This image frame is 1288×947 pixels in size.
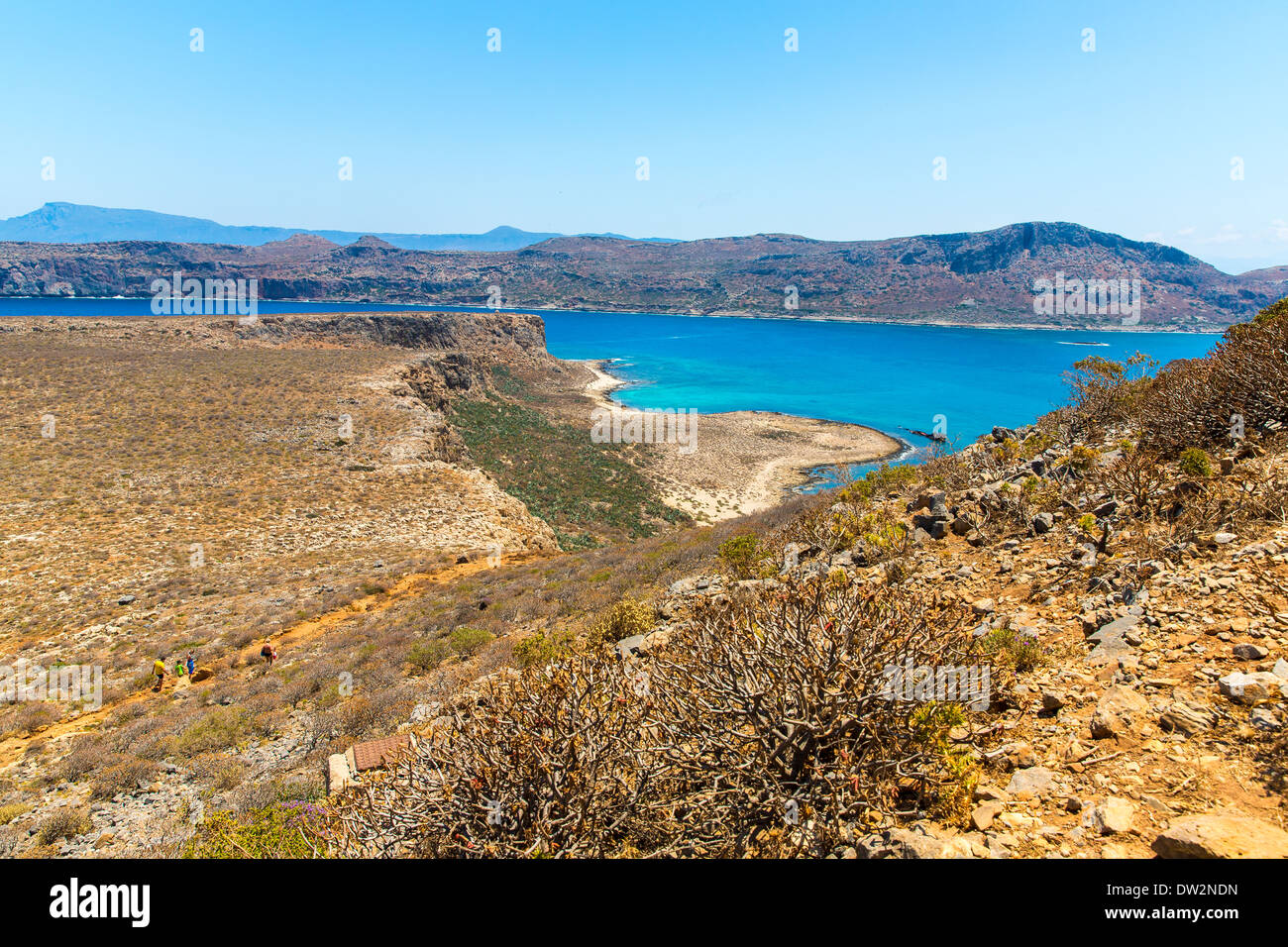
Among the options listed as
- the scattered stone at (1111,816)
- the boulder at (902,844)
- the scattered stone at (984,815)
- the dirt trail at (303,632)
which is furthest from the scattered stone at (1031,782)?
the dirt trail at (303,632)

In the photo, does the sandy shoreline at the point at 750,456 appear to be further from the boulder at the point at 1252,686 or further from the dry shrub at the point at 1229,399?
the boulder at the point at 1252,686

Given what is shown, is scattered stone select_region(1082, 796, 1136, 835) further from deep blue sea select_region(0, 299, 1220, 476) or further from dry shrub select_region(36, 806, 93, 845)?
deep blue sea select_region(0, 299, 1220, 476)

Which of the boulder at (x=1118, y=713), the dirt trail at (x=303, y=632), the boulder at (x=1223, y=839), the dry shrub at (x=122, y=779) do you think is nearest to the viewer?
the boulder at (x=1223, y=839)

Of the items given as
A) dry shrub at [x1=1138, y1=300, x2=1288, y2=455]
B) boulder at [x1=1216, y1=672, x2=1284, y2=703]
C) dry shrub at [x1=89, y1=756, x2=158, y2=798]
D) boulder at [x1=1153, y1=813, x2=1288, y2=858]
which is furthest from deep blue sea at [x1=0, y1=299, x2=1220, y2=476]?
dry shrub at [x1=89, y1=756, x2=158, y2=798]

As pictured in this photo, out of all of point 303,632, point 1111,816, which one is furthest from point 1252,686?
point 303,632

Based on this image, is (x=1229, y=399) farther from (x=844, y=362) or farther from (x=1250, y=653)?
(x=844, y=362)
